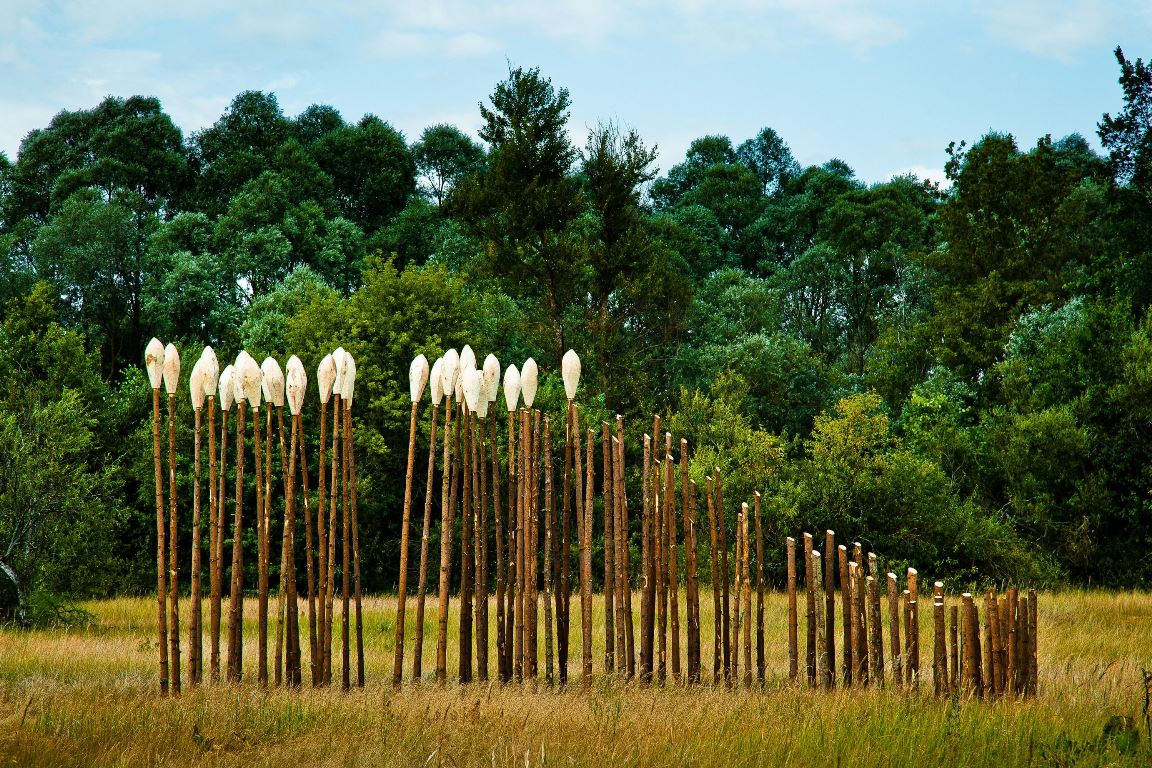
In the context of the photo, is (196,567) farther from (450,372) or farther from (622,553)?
(622,553)

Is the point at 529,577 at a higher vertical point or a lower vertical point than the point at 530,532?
lower

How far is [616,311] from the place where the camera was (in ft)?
90.9

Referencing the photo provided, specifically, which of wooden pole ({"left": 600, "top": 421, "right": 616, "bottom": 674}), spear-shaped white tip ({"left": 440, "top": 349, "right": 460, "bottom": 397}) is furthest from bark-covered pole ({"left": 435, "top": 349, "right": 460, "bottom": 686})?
wooden pole ({"left": 600, "top": 421, "right": 616, "bottom": 674})

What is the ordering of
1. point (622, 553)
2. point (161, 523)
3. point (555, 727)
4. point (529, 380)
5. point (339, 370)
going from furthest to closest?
1. point (529, 380)
2. point (622, 553)
3. point (339, 370)
4. point (161, 523)
5. point (555, 727)

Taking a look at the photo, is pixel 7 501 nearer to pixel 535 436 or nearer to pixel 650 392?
pixel 535 436

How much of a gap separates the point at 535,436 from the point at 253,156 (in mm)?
30755

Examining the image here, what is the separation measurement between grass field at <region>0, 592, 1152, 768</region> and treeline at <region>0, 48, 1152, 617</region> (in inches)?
285

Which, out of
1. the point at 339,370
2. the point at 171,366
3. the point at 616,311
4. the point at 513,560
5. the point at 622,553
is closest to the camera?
the point at 171,366

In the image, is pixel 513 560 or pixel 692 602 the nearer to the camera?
pixel 692 602

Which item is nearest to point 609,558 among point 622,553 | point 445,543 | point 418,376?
point 622,553

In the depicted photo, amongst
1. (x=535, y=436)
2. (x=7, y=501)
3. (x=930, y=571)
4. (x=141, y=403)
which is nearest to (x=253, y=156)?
(x=141, y=403)

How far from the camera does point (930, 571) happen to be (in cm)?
1864

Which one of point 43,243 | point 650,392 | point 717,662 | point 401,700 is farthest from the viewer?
point 43,243

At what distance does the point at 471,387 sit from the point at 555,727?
9.10ft
